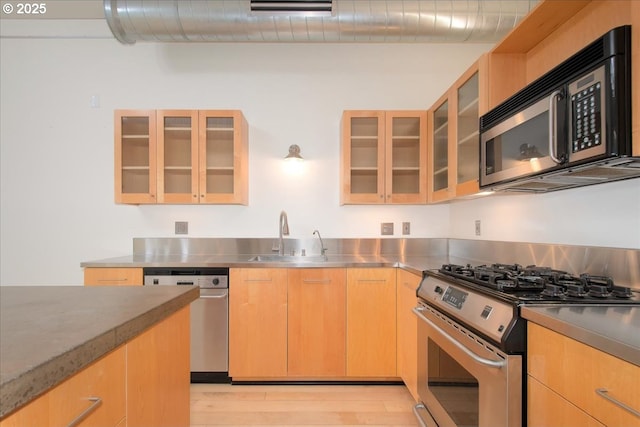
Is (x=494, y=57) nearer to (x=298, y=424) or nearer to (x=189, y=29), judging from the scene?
(x=189, y=29)

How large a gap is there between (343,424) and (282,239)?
1392 millimetres

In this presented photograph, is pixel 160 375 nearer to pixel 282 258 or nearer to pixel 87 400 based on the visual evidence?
pixel 87 400

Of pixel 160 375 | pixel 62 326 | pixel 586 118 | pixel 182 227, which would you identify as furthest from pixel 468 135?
pixel 182 227

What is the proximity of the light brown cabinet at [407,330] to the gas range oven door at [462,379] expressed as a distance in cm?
14

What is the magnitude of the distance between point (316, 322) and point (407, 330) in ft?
2.04

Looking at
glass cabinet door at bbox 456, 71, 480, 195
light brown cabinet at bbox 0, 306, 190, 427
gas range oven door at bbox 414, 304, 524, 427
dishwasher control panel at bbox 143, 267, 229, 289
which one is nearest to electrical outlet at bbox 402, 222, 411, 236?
glass cabinet door at bbox 456, 71, 480, 195

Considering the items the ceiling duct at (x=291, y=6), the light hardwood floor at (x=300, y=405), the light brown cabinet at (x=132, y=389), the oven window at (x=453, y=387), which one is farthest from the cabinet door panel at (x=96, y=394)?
the ceiling duct at (x=291, y=6)

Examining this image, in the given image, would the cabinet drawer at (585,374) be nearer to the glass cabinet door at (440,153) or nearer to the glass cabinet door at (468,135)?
the glass cabinet door at (468,135)

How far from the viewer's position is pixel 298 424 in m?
1.85

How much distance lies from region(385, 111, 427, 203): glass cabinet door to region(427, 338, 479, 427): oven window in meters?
1.25

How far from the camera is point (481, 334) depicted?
1.17m

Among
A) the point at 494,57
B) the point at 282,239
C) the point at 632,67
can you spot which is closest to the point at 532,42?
the point at 494,57

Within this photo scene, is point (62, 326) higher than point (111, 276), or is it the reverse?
point (62, 326)

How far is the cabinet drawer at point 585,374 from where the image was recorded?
683 millimetres
